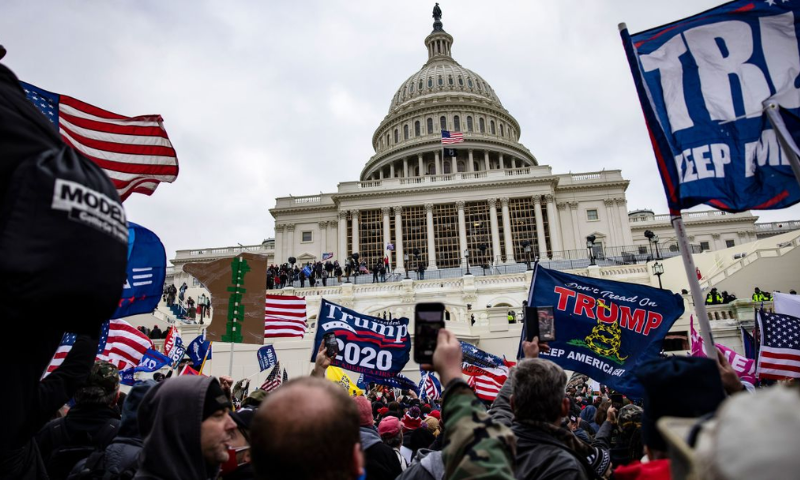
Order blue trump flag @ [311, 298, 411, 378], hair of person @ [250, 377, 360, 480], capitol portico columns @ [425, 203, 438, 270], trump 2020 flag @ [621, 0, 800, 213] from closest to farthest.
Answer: hair of person @ [250, 377, 360, 480], trump 2020 flag @ [621, 0, 800, 213], blue trump flag @ [311, 298, 411, 378], capitol portico columns @ [425, 203, 438, 270]

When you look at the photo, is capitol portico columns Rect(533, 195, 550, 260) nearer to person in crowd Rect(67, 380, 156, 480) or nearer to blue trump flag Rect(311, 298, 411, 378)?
blue trump flag Rect(311, 298, 411, 378)

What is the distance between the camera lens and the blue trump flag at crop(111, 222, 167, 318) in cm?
638

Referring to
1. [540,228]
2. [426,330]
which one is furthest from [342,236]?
[426,330]

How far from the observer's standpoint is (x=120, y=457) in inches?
127

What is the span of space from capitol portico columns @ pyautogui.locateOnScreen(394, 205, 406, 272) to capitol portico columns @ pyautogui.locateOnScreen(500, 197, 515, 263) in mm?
9622

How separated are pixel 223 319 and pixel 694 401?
28.2ft

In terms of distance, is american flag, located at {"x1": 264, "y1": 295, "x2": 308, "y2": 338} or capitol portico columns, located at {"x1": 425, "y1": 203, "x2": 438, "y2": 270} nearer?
american flag, located at {"x1": 264, "y1": 295, "x2": 308, "y2": 338}

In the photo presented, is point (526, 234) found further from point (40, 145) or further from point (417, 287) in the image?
point (40, 145)

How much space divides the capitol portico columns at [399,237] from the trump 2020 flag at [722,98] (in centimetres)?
4392

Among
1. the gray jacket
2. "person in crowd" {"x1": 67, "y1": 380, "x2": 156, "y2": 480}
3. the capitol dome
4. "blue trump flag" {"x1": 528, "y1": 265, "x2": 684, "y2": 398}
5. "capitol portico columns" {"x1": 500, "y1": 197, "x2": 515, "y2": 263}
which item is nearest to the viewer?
the gray jacket

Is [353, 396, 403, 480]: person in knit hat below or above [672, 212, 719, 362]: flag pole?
below

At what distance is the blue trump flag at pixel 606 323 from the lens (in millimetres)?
6340

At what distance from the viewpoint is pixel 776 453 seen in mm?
1024

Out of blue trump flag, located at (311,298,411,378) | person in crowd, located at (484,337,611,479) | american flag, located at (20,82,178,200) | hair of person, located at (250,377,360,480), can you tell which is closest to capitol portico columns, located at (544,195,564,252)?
blue trump flag, located at (311,298,411,378)
